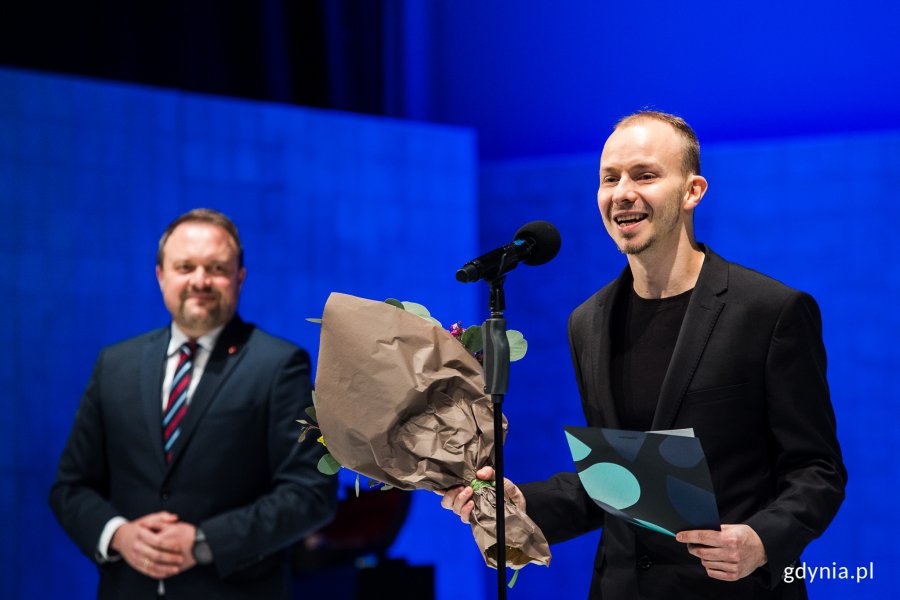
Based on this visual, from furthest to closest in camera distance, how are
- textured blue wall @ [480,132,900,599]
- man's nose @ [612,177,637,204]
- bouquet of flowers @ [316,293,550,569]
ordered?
textured blue wall @ [480,132,900,599] → man's nose @ [612,177,637,204] → bouquet of flowers @ [316,293,550,569]

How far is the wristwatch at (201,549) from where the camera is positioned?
10.4 feet

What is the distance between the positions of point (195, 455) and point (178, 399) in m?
0.21

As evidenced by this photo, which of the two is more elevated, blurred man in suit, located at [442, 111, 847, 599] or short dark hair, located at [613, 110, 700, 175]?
short dark hair, located at [613, 110, 700, 175]

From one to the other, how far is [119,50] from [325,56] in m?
1.06

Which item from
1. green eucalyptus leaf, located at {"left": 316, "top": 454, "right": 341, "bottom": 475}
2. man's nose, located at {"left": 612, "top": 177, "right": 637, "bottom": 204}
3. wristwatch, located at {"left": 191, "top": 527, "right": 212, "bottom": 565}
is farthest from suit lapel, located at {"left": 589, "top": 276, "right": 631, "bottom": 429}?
wristwatch, located at {"left": 191, "top": 527, "right": 212, "bottom": 565}

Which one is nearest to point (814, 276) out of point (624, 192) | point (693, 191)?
point (693, 191)

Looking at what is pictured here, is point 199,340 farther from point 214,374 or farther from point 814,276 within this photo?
point 814,276

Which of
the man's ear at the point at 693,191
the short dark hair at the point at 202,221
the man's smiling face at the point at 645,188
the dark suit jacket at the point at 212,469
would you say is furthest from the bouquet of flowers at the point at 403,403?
the short dark hair at the point at 202,221

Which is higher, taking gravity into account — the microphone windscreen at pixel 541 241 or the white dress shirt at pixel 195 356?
the white dress shirt at pixel 195 356

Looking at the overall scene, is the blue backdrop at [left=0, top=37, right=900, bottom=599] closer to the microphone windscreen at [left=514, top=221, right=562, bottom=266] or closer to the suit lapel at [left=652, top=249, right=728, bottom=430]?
the suit lapel at [left=652, top=249, right=728, bottom=430]

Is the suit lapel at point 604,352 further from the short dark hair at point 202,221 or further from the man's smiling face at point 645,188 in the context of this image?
the short dark hair at point 202,221

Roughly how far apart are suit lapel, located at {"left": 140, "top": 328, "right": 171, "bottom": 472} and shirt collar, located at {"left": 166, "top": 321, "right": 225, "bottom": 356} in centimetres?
2

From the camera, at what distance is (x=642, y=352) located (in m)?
2.26

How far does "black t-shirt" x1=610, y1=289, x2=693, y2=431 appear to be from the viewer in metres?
2.20
